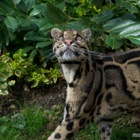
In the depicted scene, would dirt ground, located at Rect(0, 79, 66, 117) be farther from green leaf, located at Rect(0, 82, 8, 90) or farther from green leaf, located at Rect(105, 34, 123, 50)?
green leaf, located at Rect(105, 34, 123, 50)

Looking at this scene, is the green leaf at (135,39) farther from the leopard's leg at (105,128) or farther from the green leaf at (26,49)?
the green leaf at (26,49)

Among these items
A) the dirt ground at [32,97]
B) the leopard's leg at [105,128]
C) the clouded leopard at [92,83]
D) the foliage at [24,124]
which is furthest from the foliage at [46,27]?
the leopard's leg at [105,128]

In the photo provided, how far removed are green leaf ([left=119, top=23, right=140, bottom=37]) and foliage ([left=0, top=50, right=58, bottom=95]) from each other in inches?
51.2

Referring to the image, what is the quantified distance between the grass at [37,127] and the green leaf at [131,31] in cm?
111

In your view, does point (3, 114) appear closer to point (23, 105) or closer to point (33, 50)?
point (23, 105)

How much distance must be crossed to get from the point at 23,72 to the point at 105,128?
62.7 inches

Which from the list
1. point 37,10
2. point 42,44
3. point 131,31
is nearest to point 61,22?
point 37,10

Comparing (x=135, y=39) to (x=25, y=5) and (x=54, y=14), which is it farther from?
(x=25, y=5)

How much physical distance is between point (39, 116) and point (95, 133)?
693 mm

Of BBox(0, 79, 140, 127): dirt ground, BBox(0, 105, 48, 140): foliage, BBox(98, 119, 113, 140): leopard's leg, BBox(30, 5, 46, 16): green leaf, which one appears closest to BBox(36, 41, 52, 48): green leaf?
BBox(30, 5, 46, 16): green leaf

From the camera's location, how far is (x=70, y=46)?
4.86 metres

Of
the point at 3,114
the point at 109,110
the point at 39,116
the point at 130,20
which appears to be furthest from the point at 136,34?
the point at 3,114

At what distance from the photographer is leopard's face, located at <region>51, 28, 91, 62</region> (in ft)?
16.0

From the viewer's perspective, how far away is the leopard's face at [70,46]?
16.0ft
